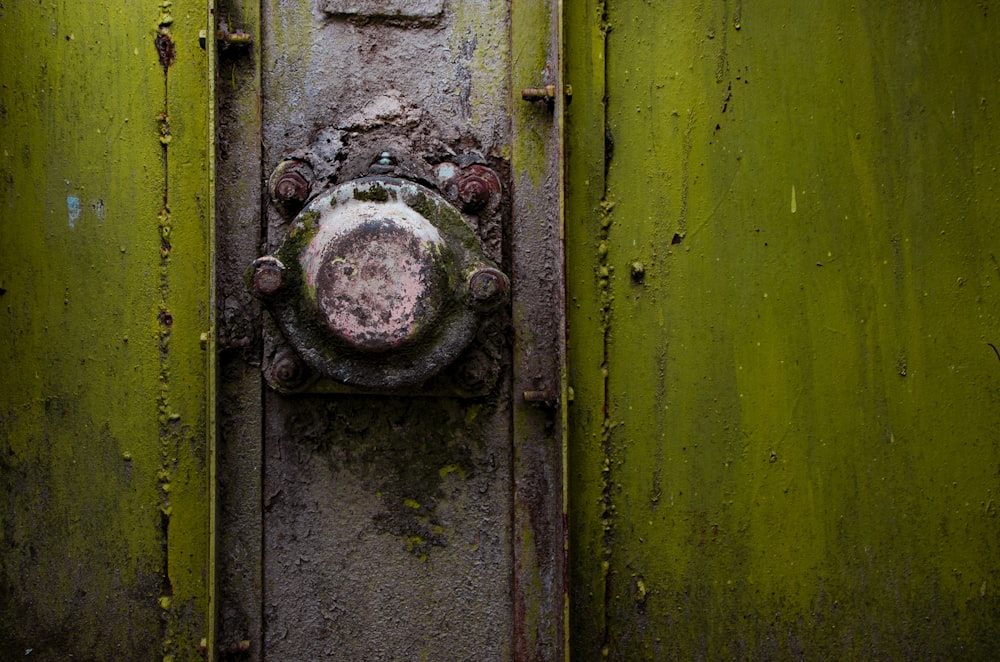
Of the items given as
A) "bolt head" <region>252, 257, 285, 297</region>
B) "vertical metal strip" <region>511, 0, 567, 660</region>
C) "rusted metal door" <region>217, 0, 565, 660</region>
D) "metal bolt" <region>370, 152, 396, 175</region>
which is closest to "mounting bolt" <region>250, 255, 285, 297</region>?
"bolt head" <region>252, 257, 285, 297</region>

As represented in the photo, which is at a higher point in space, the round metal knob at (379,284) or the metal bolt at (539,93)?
the metal bolt at (539,93)

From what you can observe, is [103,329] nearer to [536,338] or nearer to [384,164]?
[384,164]

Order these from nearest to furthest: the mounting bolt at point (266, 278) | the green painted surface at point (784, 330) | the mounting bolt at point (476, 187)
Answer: the mounting bolt at point (266, 278)
the mounting bolt at point (476, 187)
the green painted surface at point (784, 330)

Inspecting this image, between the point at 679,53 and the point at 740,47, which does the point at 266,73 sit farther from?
the point at 740,47

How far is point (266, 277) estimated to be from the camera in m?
1.11

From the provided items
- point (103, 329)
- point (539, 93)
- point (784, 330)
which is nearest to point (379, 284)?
point (539, 93)

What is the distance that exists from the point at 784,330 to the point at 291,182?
89 cm

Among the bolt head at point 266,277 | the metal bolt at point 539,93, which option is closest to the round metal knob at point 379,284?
the bolt head at point 266,277

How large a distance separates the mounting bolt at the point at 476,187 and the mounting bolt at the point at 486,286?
0.14 meters

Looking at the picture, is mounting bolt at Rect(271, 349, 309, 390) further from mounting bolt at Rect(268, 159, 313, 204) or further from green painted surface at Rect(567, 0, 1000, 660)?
green painted surface at Rect(567, 0, 1000, 660)

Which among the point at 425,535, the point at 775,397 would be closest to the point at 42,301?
the point at 425,535

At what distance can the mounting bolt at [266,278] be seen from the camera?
111cm

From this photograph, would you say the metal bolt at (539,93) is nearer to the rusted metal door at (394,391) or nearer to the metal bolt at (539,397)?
the rusted metal door at (394,391)

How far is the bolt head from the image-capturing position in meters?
1.11
